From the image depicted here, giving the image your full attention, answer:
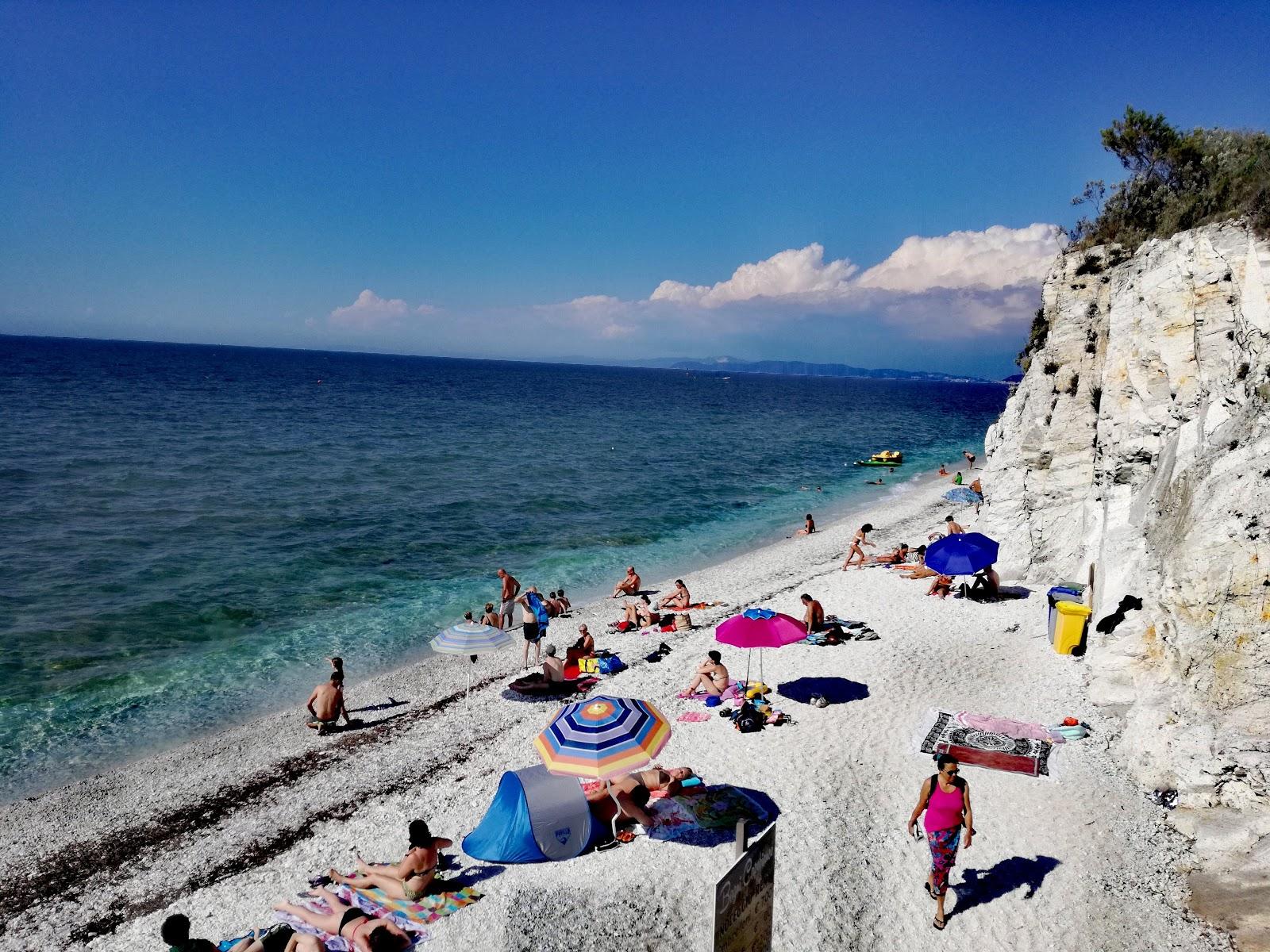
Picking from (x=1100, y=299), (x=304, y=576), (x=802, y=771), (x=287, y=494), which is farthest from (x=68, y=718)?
(x=1100, y=299)

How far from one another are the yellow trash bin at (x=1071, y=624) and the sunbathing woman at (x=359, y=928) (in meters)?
12.0

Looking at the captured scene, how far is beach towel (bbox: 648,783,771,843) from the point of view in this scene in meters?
8.47

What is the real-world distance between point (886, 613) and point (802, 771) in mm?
7827

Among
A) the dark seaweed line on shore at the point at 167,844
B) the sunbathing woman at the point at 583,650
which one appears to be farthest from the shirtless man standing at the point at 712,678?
the dark seaweed line on shore at the point at 167,844

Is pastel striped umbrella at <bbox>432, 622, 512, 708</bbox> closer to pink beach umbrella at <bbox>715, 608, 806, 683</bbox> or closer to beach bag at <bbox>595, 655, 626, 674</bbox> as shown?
beach bag at <bbox>595, 655, 626, 674</bbox>

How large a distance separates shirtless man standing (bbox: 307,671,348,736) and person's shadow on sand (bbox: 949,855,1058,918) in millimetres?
10480

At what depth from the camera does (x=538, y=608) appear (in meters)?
17.2

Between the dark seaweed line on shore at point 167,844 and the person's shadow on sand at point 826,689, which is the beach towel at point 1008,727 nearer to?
the person's shadow on sand at point 826,689

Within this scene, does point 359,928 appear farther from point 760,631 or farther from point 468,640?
point 760,631

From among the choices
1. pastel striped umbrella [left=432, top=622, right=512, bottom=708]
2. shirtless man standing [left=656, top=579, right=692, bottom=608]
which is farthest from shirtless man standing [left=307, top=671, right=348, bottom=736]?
shirtless man standing [left=656, top=579, right=692, bottom=608]

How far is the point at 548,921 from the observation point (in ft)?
23.8

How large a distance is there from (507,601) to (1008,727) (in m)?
11.9

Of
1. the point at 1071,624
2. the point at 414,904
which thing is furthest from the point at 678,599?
the point at 414,904

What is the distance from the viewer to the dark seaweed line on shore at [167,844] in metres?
8.34
